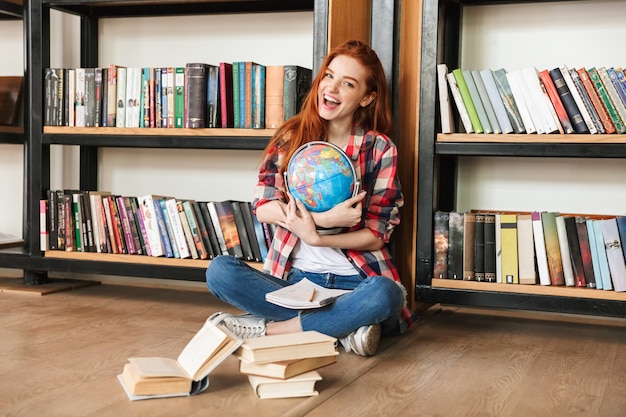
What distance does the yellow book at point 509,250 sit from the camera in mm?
3105

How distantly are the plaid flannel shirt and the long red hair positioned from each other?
2.6 inches

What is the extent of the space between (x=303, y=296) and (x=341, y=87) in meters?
0.80

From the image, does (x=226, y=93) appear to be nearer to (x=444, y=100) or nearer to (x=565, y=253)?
→ (x=444, y=100)

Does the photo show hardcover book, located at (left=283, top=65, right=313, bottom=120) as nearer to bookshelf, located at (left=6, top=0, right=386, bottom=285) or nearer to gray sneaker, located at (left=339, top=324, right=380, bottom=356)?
bookshelf, located at (left=6, top=0, right=386, bottom=285)

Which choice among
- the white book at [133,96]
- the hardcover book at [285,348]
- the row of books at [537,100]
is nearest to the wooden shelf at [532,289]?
the row of books at [537,100]

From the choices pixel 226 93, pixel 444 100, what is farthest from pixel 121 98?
pixel 444 100

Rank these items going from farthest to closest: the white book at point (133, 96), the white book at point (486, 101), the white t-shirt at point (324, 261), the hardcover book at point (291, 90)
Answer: the white book at point (133, 96) → the hardcover book at point (291, 90) → the white book at point (486, 101) → the white t-shirt at point (324, 261)

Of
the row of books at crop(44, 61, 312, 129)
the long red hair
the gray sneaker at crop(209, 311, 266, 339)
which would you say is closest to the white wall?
the long red hair

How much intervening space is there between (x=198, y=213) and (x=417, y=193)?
95 centimetres

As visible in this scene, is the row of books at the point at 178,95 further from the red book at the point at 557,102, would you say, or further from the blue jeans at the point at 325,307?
the red book at the point at 557,102

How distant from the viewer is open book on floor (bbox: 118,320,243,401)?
2.06 m

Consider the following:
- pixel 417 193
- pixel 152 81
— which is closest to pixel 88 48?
pixel 152 81

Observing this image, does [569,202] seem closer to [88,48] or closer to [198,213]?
[198,213]

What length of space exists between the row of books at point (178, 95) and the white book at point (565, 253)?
114 centimetres
